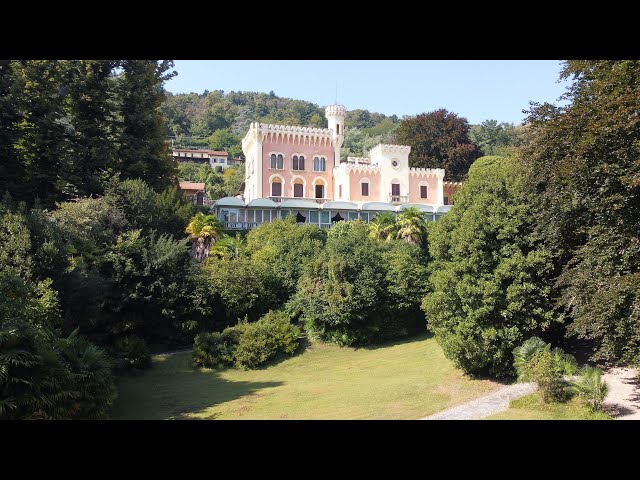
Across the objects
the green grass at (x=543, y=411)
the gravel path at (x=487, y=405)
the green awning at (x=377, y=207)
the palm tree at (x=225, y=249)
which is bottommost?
the gravel path at (x=487, y=405)

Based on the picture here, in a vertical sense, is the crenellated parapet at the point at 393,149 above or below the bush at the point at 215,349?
above

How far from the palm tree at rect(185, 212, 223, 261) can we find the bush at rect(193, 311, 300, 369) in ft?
23.4

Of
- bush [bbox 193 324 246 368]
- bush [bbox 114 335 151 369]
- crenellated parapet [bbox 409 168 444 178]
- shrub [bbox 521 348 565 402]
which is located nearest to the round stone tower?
crenellated parapet [bbox 409 168 444 178]

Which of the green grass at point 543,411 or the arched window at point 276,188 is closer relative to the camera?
the green grass at point 543,411

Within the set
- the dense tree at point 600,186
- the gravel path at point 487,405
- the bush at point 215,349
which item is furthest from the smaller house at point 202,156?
the dense tree at point 600,186

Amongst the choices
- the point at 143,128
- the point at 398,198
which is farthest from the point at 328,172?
the point at 143,128

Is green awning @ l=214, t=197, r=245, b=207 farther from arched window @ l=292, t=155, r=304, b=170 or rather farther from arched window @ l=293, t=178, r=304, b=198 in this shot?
arched window @ l=292, t=155, r=304, b=170

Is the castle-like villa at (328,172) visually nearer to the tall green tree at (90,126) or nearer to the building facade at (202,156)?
the tall green tree at (90,126)

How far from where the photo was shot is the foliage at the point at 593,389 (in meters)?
12.1

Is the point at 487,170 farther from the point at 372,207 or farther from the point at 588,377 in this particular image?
the point at 372,207

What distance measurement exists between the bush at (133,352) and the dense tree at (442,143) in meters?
36.3

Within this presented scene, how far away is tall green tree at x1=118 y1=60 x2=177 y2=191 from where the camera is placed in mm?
29469

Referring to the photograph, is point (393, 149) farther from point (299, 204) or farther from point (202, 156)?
point (202, 156)
